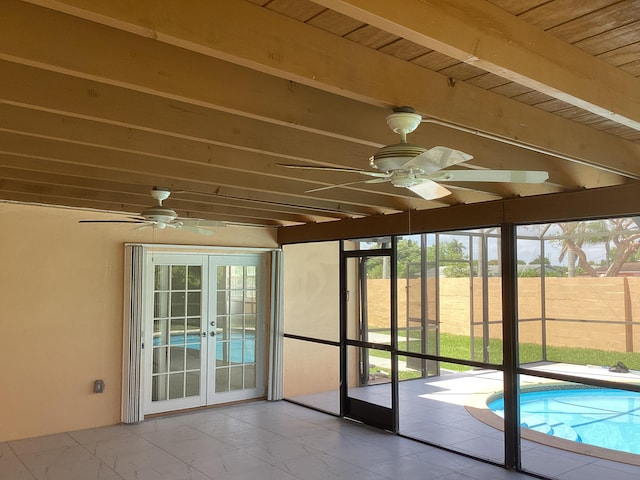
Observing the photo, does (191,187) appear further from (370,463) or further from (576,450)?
(576,450)

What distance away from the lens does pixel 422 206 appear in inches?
217

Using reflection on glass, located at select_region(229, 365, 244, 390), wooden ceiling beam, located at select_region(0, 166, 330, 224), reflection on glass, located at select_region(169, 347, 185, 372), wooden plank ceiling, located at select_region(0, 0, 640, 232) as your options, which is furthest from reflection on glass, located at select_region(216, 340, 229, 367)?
wooden plank ceiling, located at select_region(0, 0, 640, 232)

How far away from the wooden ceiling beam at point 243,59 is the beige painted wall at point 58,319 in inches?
167

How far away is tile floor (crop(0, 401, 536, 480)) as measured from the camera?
458 centimetres

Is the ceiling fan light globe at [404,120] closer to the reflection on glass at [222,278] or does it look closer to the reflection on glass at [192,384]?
the reflection on glass at [222,278]

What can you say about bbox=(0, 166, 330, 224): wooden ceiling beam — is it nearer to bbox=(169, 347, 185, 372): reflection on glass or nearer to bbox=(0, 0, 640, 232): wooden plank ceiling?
bbox=(0, 0, 640, 232): wooden plank ceiling

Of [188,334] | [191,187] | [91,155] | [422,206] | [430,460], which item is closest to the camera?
[91,155]

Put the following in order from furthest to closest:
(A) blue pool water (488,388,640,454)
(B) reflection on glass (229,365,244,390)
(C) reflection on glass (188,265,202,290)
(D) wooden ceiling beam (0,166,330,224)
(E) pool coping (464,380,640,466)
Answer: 1. (B) reflection on glass (229,365,244,390)
2. (C) reflection on glass (188,265,202,290)
3. (A) blue pool water (488,388,640,454)
4. (E) pool coping (464,380,640,466)
5. (D) wooden ceiling beam (0,166,330,224)

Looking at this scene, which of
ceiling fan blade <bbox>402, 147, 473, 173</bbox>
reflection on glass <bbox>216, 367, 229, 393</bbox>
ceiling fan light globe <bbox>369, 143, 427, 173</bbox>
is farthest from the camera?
reflection on glass <bbox>216, 367, 229, 393</bbox>

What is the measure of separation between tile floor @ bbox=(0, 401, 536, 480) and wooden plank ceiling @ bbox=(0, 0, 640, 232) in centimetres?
253

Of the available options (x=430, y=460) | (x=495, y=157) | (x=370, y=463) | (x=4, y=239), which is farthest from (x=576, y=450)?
(x=4, y=239)

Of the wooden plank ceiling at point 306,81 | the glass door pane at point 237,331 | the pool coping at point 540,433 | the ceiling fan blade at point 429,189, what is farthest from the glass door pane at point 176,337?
the ceiling fan blade at point 429,189

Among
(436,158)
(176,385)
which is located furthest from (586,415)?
(436,158)

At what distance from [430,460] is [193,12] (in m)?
4.41
